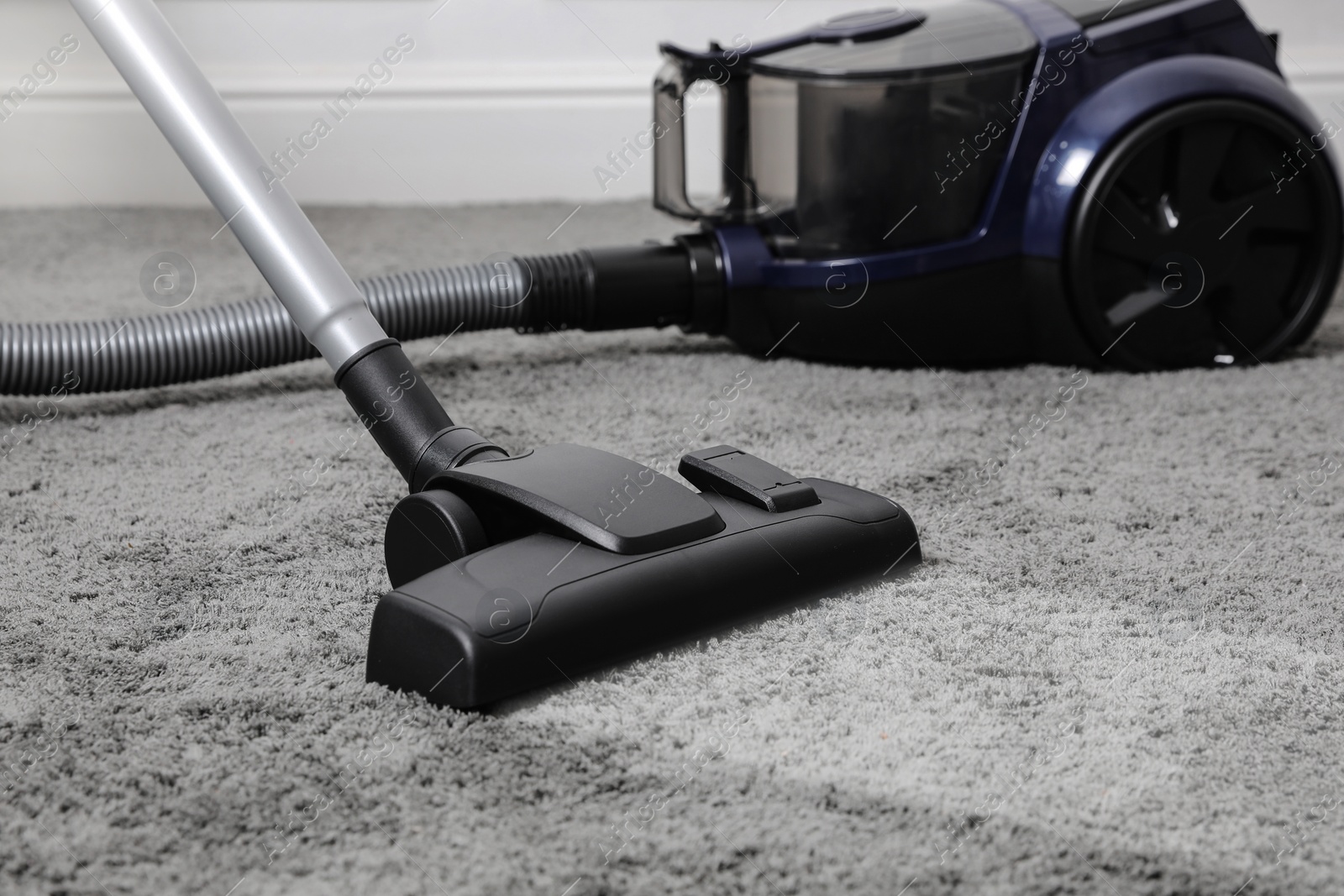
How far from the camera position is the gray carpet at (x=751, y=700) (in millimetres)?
429

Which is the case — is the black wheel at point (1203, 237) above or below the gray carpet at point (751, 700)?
above

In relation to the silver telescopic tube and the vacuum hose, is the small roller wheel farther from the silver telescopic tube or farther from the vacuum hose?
the vacuum hose

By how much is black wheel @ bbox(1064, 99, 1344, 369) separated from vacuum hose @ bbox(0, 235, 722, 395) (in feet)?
1.15

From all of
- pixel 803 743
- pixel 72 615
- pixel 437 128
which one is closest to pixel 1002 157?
pixel 803 743

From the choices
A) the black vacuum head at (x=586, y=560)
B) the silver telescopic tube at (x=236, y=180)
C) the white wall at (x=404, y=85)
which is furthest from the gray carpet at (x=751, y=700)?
the white wall at (x=404, y=85)

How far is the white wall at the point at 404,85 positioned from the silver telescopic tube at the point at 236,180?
1.27m

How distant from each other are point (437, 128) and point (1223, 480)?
1.57 metres

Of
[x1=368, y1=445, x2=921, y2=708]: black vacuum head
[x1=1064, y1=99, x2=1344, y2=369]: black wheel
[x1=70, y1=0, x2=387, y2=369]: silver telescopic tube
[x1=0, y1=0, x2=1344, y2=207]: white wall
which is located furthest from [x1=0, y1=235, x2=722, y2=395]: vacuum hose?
[x1=0, y1=0, x2=1344, y2=207]: white wall

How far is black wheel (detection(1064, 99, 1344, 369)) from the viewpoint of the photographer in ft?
3.38

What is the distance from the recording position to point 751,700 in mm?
533

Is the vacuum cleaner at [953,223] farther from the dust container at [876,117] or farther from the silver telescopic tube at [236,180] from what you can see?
the silver telescopic tube at [236,180]

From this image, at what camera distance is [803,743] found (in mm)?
498

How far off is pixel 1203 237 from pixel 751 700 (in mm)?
742

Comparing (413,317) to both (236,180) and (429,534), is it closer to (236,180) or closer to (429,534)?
(236,180)
